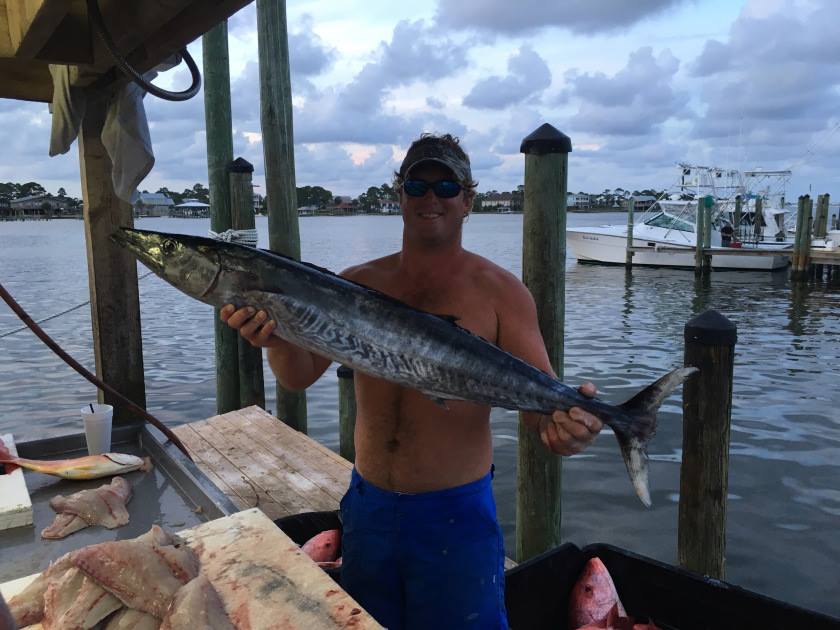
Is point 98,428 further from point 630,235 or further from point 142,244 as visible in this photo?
point 630,235

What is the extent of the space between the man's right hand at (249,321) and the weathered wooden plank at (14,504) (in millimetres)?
1621

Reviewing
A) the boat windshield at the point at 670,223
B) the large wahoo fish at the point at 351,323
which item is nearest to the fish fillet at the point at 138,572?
the large wahoo fish at the point at 351,323

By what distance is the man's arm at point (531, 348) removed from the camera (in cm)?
260

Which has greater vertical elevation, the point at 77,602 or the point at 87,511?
the point at 77,602

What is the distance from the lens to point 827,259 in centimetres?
2672

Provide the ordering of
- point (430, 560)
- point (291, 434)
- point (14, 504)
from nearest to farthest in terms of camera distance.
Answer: point (430, 560) < point (14, 504) < point (291, 434)

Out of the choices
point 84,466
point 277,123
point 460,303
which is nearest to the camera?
point 460,303

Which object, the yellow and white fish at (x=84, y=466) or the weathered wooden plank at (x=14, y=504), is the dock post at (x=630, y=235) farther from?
the weathered wooden plank at (x=14, y=504)

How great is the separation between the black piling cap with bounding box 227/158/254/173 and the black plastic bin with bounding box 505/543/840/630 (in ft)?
17.3

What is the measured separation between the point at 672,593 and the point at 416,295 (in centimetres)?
240

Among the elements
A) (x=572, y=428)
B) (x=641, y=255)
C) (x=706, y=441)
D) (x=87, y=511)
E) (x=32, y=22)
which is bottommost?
(x=641, y=255)

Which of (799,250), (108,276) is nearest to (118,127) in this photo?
(108,276)

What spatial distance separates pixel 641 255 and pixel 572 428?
33.3 meters

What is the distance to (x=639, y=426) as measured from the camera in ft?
8.82
